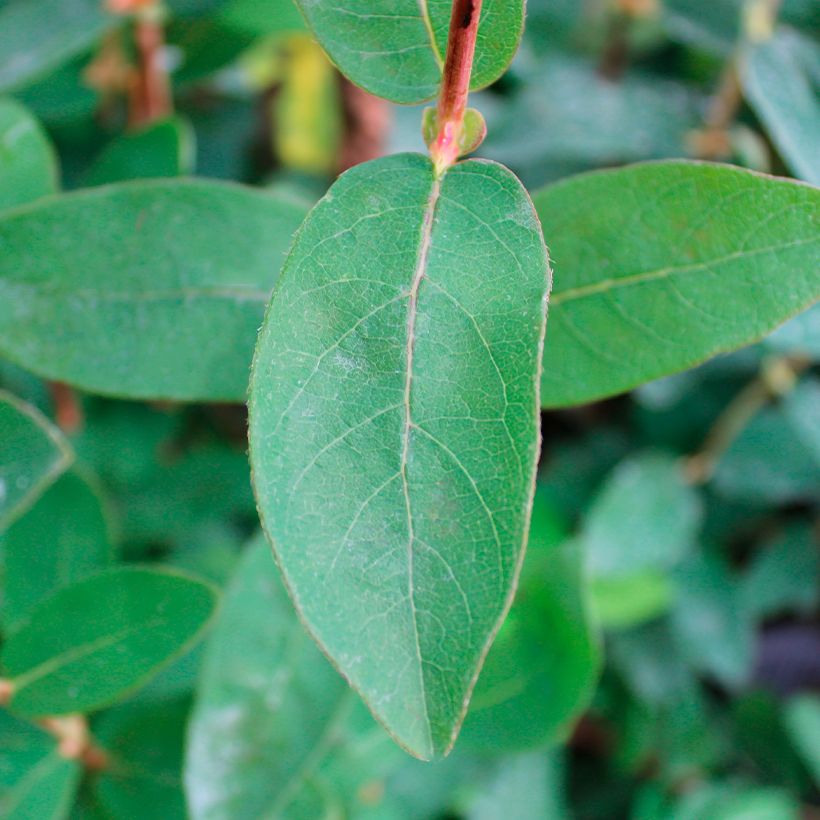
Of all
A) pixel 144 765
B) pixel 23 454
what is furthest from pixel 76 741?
pixel 23 454

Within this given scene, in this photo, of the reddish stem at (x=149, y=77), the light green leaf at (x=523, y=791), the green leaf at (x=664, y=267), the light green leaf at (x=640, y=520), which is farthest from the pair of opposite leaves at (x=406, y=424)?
the light green leaf at (x=523, y=791)

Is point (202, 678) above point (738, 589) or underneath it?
above

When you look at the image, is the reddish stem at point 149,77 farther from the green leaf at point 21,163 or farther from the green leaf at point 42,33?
the green leaf at point 21,163

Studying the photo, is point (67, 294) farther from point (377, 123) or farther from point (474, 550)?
point (377, 123)

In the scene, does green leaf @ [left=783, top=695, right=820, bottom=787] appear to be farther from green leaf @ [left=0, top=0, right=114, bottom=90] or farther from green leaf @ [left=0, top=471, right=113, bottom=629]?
green leaf @ [left=0, top=0, right=114, bottom=90]

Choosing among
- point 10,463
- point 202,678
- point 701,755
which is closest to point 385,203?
point 10,463

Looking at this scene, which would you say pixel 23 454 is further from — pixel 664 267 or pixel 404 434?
pixel 664 267

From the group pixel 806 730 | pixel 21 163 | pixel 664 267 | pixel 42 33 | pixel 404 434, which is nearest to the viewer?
pixel 404 434
